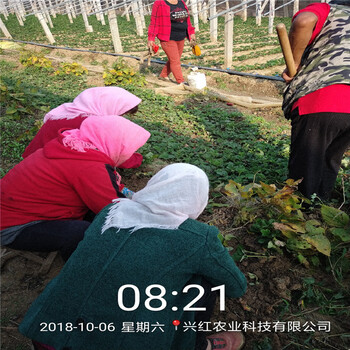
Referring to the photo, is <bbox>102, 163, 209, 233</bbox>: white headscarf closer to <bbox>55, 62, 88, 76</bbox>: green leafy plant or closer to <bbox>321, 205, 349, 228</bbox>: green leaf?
<bbox>321, 205, 349, 228</bbox>: green leaf

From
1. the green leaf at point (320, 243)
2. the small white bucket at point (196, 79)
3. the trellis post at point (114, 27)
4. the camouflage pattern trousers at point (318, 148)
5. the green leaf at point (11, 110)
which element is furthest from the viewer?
the trellis post at point (114, 27)

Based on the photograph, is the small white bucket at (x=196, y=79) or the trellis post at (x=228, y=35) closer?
the small white bucket at (x=196, y=79)

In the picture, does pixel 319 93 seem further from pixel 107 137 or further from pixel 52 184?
pixel 52 184

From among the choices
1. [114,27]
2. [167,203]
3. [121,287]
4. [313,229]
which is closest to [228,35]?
[114,27]

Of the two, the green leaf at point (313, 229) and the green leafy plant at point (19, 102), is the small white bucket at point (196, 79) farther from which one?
the green leaf at point (313, 229)

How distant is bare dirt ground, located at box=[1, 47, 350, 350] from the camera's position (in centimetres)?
162

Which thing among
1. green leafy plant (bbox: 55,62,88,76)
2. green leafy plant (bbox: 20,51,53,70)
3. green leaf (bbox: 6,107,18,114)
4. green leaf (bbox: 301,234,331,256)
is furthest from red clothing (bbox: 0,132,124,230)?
green leafy plant (bbox: 20,51,53,70)

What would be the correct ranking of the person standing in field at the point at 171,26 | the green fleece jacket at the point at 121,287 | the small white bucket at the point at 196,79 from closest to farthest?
the green fleece jacket at the point at 121,287, the small white bucket at the point at 196,79, the person standing in field at the point at 171,26

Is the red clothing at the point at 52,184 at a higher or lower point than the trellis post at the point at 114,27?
higher

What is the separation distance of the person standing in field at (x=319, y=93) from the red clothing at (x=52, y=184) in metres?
1.53

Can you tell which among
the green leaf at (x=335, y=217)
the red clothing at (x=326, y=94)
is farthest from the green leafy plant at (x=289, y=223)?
the red clothing at (x=326, y=94)

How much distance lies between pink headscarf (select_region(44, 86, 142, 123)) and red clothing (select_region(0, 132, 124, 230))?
1.01m

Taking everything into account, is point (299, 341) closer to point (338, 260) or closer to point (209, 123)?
point (338, 260)

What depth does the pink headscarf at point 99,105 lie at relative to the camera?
9.48ft
